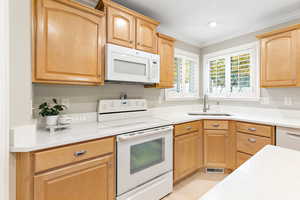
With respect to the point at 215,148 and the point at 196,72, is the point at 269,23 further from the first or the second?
the point at 215,148

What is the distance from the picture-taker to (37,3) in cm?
131

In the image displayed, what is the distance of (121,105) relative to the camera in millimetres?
2082

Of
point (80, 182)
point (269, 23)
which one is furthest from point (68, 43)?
point (269, 23)

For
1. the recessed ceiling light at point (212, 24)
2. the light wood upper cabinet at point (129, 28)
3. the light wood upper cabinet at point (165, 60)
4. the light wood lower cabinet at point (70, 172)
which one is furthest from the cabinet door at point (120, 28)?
the recessed ceiling light at point (212, 24)

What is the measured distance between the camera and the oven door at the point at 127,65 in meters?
1.71

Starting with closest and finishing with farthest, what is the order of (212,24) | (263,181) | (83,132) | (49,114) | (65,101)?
(263,181), (83,132), (49,114), (65,101), (212,24)

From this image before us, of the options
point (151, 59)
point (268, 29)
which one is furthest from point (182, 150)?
point (268, 29)

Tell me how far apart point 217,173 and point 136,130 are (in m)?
1.76

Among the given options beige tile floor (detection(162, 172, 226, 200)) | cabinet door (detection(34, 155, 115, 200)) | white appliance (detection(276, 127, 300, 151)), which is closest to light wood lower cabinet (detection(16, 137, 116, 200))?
cabinet door (detection(34, 155, 115, 200))

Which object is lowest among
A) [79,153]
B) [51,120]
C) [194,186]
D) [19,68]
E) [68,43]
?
[194,186]

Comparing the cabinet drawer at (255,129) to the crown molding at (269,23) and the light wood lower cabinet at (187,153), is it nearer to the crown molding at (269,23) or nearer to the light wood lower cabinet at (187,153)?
the light wood lower cabinet at (187,153)

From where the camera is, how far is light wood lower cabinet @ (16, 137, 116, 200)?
104cm

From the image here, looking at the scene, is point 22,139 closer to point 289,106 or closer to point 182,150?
point 182,150

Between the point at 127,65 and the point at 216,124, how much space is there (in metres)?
1.66
